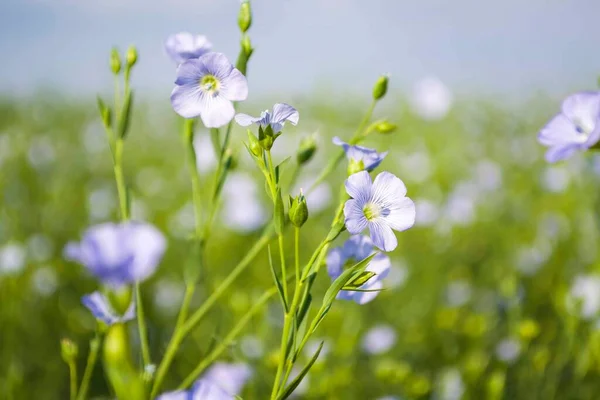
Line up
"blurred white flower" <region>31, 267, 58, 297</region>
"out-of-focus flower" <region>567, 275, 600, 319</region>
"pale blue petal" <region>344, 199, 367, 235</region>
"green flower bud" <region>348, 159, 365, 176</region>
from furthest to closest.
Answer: "blurred white flower" <region>31, 267, 58, 297</region>, "out-of-focus flower" <region>567, 275, 600, 319</region>, "green flower bud" <region>348, 159, 365, 176</region>, "pale blue petal" <region>344, 199, 367, 235</region>

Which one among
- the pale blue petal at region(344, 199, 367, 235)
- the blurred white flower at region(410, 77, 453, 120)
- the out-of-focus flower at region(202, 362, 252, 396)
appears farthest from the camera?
the blurred white flower at region(410, 77, 453, 120)

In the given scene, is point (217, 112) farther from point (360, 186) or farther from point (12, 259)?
point (12, 259)

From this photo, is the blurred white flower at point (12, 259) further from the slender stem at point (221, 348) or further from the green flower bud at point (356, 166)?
the green flower bud at point (356, 166)

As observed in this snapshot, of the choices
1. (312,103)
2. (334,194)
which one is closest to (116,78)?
(334,194)

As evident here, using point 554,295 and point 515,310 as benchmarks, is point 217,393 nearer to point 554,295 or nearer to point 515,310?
point 515,310

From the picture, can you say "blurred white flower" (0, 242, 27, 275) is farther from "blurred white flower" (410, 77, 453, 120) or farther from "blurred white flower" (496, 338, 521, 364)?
"blurred white flower" (410, 77, 453, 120)

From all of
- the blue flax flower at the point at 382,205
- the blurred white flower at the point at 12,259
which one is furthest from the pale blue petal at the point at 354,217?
the blurred white flower at the point at 12,259

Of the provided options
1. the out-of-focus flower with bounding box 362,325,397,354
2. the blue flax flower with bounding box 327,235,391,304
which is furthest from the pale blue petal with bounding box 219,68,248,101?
the out-of-focus flower with bounding box 362,325,397,354
